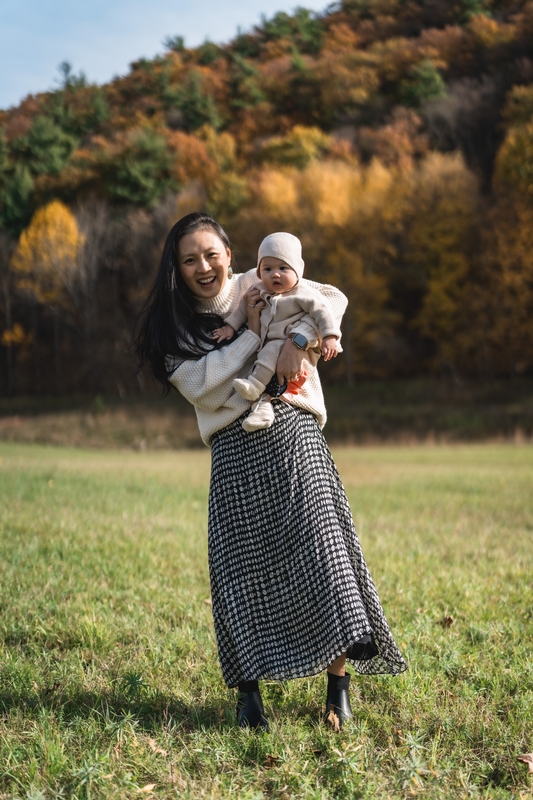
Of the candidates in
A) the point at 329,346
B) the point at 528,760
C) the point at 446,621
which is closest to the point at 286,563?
the point at 329,346

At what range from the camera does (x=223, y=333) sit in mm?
3164

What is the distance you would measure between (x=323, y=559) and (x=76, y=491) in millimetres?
7971

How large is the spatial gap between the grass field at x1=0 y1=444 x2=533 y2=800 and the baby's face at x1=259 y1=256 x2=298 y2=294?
1.76 m

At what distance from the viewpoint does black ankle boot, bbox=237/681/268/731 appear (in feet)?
9.68

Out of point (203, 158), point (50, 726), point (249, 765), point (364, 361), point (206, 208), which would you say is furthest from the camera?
point (203, 158)

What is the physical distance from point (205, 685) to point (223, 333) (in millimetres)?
1648

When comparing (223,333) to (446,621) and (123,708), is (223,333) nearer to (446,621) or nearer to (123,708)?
(123,708)

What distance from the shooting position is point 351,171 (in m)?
40.5

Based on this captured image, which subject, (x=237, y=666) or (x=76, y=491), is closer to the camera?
(x=237, y=666)

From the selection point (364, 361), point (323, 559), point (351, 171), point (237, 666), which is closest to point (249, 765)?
point (237, 666)

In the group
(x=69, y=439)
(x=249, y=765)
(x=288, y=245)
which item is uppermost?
(x=288, y=245)

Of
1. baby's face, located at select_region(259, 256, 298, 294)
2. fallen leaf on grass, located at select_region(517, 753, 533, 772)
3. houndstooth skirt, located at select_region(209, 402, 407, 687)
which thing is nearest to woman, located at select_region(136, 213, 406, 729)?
houndstooth skirt, located at select_region(209, 402, 407, 687)

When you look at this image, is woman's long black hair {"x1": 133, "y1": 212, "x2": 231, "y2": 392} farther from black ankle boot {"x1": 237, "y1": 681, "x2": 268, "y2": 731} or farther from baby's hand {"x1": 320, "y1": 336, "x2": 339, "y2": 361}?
black ankle boot {"x1": 237, "y1": 681, "x2": 268, "y2": 731}

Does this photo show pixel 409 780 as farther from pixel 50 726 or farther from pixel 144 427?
pixel 144 427
